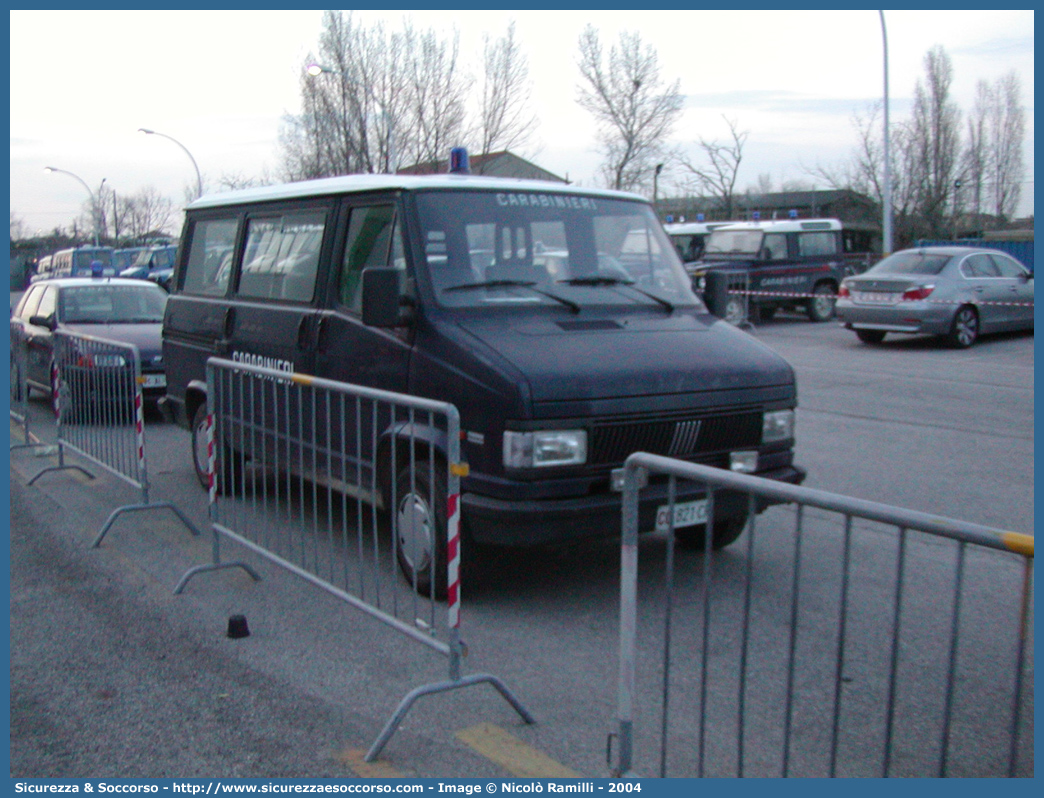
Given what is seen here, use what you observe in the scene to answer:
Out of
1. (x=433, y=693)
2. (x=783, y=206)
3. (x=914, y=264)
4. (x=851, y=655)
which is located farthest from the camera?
(x=783, y=206)

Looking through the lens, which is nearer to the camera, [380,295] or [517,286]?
[380,295]

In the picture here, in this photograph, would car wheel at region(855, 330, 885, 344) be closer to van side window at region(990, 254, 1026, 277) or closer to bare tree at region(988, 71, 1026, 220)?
van side window at region(990, 254, 1026, 277)

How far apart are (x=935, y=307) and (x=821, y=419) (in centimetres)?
755

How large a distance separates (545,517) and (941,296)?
15.0 m

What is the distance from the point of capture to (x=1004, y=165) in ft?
197

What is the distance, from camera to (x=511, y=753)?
3.89 m

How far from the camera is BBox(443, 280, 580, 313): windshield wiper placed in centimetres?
587

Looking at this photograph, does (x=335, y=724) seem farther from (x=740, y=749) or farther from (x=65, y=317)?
(x=65, y=317)

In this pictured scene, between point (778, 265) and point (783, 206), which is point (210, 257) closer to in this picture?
point (778, 265)

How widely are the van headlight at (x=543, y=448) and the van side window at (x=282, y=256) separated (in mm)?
2294

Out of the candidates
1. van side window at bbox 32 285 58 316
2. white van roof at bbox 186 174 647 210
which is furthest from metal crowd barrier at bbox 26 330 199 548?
van side window at bbox 32 285 58 316

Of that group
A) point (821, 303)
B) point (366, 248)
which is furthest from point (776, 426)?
point (821, 303)

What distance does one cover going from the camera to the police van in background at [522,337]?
5.14m

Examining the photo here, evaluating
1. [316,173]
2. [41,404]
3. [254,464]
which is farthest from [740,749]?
[316,173]
